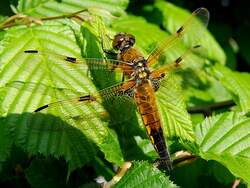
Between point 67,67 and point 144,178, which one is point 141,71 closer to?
point 67,67

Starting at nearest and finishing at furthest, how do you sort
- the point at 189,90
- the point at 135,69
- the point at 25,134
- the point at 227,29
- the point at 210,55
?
the point at 25,134 → the point at 135,69 → the point at 189,90 → the point at 210,55 → the point at 227,29

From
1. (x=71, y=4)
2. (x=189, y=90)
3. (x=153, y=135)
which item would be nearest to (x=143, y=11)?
(x=189, y=90)

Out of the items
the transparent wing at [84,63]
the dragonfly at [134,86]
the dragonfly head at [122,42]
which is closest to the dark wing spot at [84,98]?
the dragonfly at [134,86]

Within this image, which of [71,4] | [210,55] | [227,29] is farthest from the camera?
[227,29]

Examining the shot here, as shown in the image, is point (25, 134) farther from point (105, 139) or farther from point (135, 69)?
point (135, 69)

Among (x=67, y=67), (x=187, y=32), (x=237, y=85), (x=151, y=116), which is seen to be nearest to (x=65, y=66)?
(x=67, y=67)

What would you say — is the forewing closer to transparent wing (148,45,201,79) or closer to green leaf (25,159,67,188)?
transparent wing (148,45,201,79)

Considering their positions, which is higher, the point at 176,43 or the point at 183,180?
the point at 176,43

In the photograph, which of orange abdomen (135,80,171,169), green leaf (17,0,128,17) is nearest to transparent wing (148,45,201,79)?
orange abdomen (135,80,171,169)
